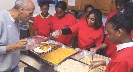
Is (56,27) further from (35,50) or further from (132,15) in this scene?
(132,15)

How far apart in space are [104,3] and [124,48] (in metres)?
2.25

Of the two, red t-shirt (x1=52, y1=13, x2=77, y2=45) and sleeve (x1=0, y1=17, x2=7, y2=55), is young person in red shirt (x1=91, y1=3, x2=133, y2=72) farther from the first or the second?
red t-shirt (x1=52, y1=13, x2=77, y2=45)

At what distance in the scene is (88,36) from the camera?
7.57 feet

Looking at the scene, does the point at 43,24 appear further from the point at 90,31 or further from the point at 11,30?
the point at 11,30

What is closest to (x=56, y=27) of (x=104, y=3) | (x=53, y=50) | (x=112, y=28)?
(x=53, y=50)

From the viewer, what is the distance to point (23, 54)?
2078mm

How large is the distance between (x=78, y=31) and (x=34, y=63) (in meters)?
0.87

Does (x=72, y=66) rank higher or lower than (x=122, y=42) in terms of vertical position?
lower

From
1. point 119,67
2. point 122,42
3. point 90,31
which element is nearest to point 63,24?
point 90,31

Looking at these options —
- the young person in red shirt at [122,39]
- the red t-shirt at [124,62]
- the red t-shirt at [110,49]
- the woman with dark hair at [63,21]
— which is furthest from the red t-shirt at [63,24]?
the red t-shirt at [124,62]

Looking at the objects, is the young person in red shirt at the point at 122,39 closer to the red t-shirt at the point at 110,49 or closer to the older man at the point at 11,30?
the older man at the point at 11,30

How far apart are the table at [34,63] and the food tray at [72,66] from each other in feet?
0.29

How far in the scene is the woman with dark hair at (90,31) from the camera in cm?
219

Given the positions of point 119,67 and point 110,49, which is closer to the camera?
point 119,67
